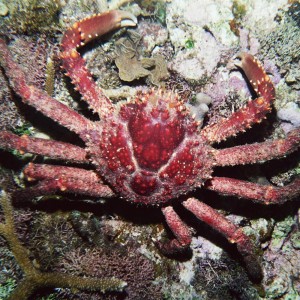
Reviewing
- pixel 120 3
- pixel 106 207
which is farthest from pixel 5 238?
pixel 120 3

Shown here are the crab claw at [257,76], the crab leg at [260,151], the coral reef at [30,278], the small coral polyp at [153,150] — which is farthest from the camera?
the coral reef at [30,278]

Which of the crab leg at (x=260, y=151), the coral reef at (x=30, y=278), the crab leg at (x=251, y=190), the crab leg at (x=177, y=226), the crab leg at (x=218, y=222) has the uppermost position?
the crab leg at (x=260, y=151)

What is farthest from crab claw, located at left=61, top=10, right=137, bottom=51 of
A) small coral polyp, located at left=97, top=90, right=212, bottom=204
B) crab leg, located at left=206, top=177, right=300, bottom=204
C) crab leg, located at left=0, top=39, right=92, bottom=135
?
crab leg, located at left=206, top=177, right=300, bottom=204

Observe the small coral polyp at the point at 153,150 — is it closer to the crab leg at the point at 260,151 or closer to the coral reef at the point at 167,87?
the crab leg at the point at 260,151

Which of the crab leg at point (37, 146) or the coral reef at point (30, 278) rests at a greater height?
the crab leg at point (37, 146)

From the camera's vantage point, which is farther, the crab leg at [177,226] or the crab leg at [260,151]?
the crab leg at [177,226]

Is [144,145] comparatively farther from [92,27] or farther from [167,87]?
[92,27]

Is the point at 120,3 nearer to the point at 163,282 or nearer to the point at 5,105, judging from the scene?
the point at 5,105

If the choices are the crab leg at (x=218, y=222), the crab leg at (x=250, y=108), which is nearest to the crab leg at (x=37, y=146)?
the crab leg at (x=218, y=222)
